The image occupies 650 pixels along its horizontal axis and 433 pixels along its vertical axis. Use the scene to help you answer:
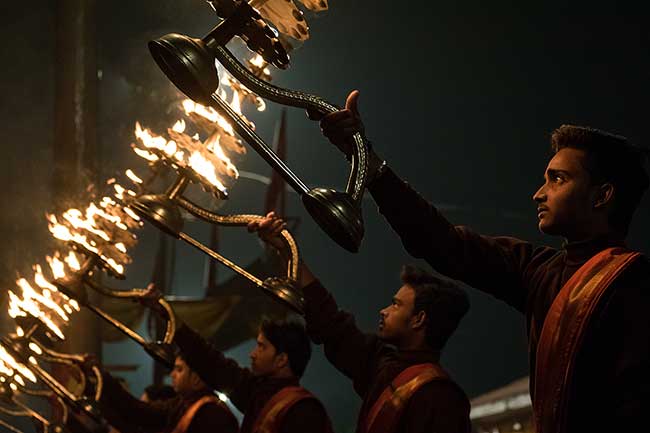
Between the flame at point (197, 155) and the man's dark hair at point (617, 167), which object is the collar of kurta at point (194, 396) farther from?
the man's dark hair at point (617, 167)

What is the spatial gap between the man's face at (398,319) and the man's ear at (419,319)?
12 mm

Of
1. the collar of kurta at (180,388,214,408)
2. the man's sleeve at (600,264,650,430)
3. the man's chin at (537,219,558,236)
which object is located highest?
the man's chin at (537,219,558,236)

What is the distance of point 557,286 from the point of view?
246 cm

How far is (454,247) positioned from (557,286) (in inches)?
11.5

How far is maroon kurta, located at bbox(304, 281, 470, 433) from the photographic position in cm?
373

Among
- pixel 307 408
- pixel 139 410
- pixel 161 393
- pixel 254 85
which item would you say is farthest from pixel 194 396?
pixel 254 85

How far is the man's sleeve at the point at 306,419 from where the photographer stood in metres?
4.62

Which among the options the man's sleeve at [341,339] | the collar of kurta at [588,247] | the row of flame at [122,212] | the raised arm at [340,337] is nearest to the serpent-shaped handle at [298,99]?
the collar of kurta at [588,247]

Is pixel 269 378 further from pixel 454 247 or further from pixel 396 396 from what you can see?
pixel 454 247

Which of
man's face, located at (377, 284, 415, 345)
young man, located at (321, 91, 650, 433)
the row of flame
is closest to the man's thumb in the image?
young man, located at (321, 91, 650, 433)

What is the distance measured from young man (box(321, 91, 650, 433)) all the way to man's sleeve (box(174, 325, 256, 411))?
2.75 m

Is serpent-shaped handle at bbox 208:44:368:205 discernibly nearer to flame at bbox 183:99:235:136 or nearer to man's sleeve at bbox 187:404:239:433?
flame at bbox 183:99:235:136

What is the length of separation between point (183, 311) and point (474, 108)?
327 inches

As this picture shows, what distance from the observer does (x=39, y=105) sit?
911cm
